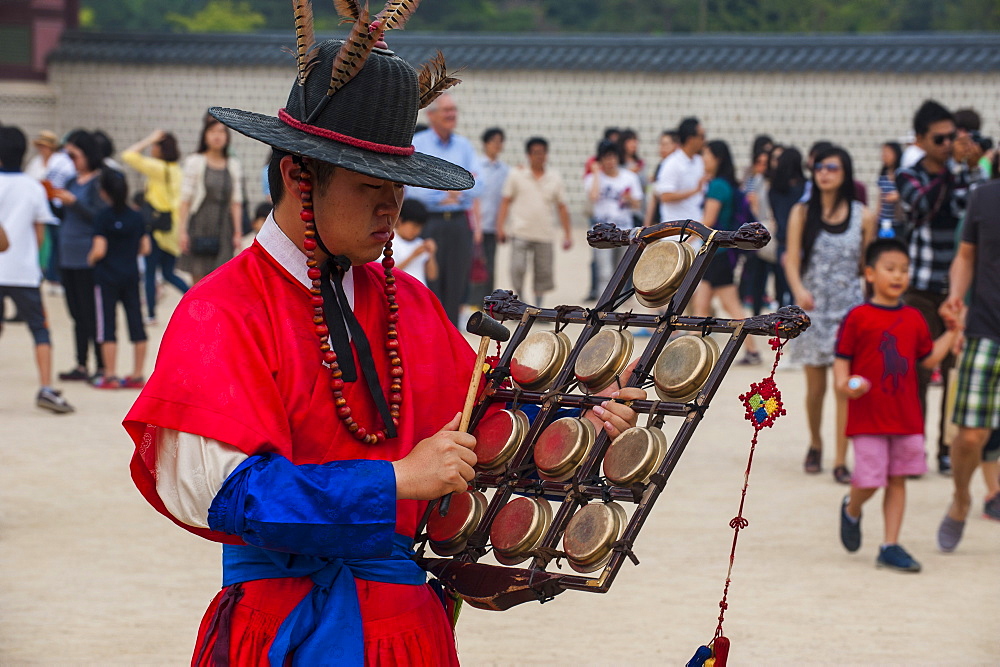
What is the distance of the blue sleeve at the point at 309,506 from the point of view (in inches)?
77.0

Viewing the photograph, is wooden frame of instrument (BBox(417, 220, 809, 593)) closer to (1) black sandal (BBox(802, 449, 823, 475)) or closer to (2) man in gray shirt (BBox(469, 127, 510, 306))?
(1) black sandal (BBox(802, 449, 823, 475))

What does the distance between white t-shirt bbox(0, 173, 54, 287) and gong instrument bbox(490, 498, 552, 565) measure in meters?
6.47

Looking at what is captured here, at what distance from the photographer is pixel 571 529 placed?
7.22ft

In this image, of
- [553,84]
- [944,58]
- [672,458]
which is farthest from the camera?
[553,84]

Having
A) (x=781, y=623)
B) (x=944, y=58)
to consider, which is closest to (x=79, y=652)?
(x=781, y=623)

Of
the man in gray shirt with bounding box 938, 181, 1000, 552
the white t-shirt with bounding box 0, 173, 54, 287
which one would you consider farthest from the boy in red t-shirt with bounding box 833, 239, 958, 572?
the white t-shirt with bounding box 0, 173, 54, 287

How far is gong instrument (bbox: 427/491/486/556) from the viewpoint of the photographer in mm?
2322

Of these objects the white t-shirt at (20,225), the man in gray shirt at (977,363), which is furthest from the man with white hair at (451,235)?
the man in gray shirt at (977,363)

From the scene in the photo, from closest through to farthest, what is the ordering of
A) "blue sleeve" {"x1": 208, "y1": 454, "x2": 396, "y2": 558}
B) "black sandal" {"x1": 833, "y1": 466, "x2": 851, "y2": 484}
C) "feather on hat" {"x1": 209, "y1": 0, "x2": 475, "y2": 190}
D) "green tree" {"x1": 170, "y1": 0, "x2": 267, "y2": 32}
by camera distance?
"blue sleeve" {"x1": 208, "y1": 454, "x2": 396, "y2": 558}, "feather on hat" {"x1": 209, "y1": 0, "x2": 475, "y2": 190}, "black sandal" {"x1": 833, "y1": 466, "x2": 851, "y2": 484}, "green tree" {"x1": 170, "y1": 0, "x2": 267, "y2": 32}

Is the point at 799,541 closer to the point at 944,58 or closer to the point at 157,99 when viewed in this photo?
the point at 944,58

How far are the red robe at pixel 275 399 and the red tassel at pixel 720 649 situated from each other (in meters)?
0.49

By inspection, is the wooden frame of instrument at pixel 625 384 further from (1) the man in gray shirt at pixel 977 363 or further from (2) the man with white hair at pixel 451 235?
(2) the man with white hair at pixel 451 235

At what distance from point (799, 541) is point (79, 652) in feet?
9.74

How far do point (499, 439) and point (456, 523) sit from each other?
172 mm
